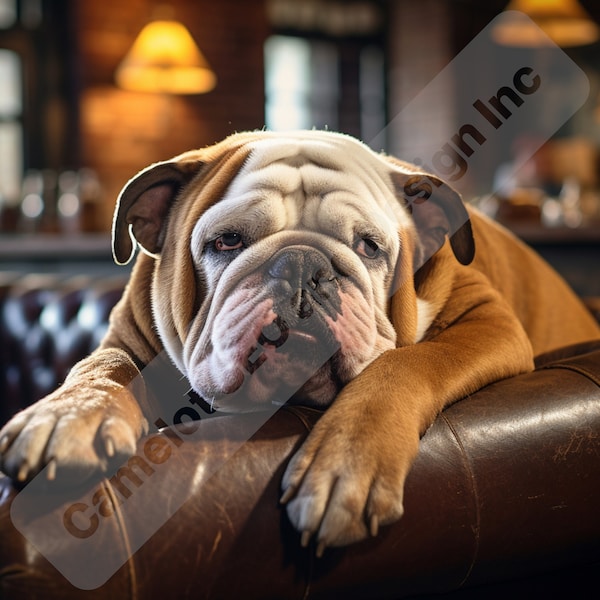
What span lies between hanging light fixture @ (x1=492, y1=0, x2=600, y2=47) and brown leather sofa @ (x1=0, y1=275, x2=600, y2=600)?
3382mm

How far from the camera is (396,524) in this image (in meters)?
0.90

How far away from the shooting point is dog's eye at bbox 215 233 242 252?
110cm

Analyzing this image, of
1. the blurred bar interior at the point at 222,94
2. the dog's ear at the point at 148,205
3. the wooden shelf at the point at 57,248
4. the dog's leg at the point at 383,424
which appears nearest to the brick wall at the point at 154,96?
the blurred bar interior at the point at 222,94

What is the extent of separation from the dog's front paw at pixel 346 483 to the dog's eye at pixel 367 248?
0.28 meters

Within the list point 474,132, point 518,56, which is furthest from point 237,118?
point 518,56

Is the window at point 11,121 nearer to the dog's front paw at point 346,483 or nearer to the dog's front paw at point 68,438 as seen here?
the dog's front paw at point 68,438

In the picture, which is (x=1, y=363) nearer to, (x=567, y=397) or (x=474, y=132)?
(x=567, y=397)

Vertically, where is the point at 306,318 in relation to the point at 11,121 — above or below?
above

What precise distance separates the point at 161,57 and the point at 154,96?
3.67 ft

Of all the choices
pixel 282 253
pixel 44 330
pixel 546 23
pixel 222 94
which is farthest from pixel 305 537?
pixel 222 94

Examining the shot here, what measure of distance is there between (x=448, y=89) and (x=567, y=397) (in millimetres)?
6371

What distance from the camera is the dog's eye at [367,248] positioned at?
1.11 metres

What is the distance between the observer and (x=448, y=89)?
708 cm

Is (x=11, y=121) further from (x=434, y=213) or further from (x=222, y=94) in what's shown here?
(x=434, y=213)
